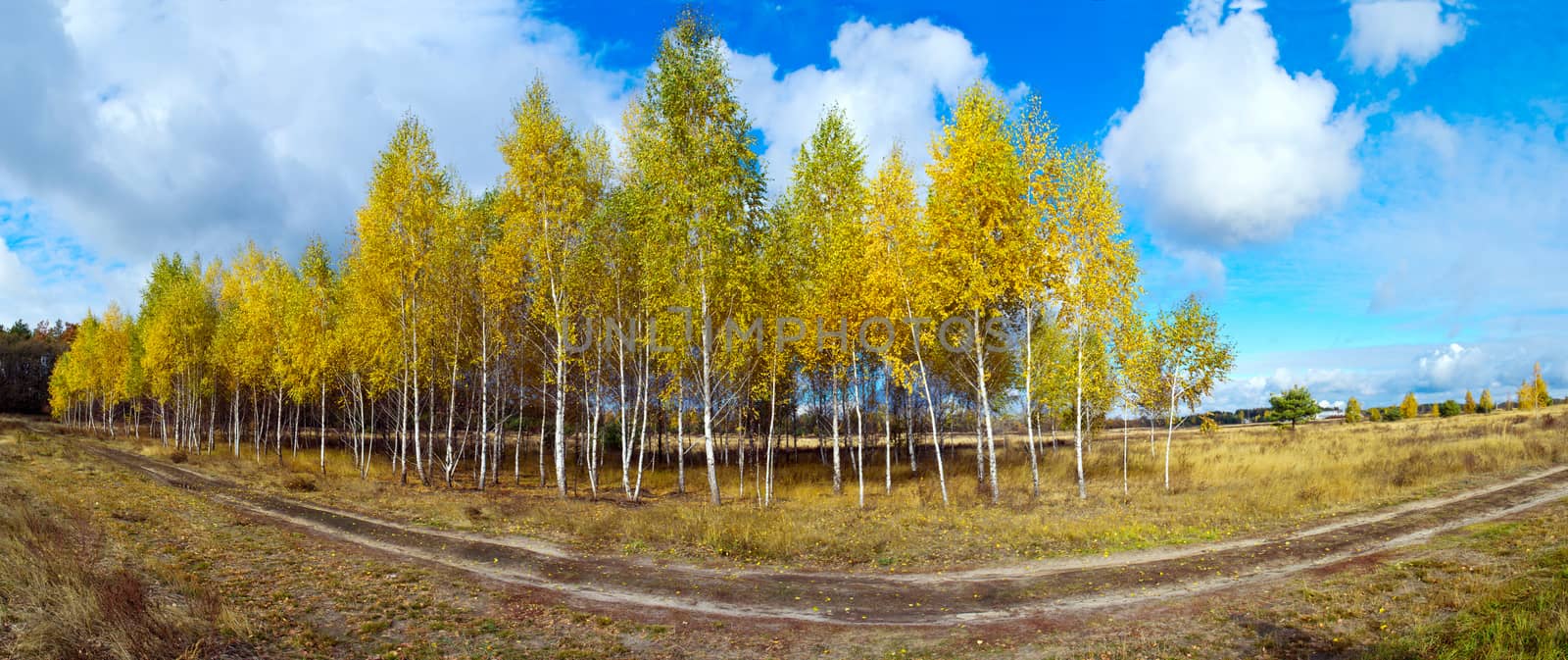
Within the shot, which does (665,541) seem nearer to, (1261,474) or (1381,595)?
(1381,595)

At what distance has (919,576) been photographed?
1271 centimetres

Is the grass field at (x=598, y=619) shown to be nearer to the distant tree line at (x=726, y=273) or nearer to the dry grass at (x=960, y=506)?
the dry grass at (x=960, y=506)

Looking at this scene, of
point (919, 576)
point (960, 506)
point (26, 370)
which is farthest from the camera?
point (26, 370)

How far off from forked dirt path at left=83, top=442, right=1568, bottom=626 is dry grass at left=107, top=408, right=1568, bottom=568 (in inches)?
41.1

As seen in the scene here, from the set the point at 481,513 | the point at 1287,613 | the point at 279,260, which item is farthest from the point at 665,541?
the point at 279,260

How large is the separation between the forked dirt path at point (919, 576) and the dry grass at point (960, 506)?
104cm

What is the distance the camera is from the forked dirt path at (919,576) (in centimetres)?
1057

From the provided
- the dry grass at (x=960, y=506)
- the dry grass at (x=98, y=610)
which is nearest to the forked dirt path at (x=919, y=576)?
the dry grass at (x=960, y=506)

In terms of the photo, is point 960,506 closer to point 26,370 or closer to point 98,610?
point 98,610

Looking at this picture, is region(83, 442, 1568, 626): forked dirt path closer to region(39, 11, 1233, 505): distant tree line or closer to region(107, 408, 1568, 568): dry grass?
region(107, 408, 1568, 568): dry grass

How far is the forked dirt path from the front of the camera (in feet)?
34.7

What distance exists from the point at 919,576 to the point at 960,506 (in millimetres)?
8703

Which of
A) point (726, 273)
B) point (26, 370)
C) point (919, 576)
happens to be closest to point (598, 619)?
point (919, 576)

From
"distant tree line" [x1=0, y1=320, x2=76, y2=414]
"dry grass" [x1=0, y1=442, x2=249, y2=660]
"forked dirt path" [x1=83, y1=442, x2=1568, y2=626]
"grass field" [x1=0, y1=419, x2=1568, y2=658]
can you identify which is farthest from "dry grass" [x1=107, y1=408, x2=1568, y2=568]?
"distant tree line" [x1=0, y1=320, x2=76, y2=414]
